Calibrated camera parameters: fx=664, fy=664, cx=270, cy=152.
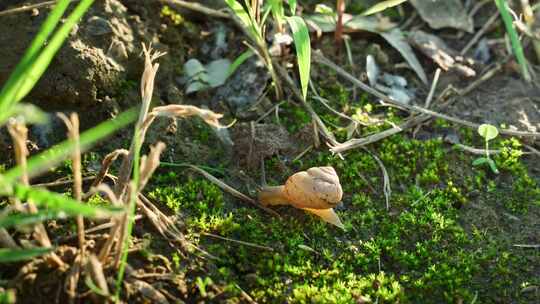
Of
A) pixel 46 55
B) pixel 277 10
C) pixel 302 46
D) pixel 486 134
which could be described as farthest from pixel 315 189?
pixel 46 55

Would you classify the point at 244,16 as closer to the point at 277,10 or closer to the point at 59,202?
the point at 277,10

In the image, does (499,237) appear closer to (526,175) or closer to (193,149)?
(526,175)

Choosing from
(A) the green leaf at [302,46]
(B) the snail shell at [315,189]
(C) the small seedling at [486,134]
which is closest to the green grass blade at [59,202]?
(B) the snail shell at [315,189]

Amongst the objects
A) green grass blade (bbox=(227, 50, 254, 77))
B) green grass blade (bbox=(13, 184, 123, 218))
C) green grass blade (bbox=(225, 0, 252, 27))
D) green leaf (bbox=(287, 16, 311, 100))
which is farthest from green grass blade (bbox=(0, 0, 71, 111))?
green grass blade (bbox=(227, 50, 254, 77))

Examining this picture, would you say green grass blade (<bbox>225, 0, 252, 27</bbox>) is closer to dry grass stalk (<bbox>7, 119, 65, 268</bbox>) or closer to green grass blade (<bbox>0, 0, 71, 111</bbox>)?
green grass blade (<bbox>0, 0, 71, 111</bbox>)

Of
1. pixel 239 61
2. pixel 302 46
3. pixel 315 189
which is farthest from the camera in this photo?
pixel 239 61

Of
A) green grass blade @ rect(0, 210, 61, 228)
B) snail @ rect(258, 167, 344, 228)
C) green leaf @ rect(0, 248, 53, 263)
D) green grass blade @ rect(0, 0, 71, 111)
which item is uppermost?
green grass blade @ rect(0, 0, 71, 111)

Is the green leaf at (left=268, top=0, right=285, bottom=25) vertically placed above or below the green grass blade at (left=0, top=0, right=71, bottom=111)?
below
